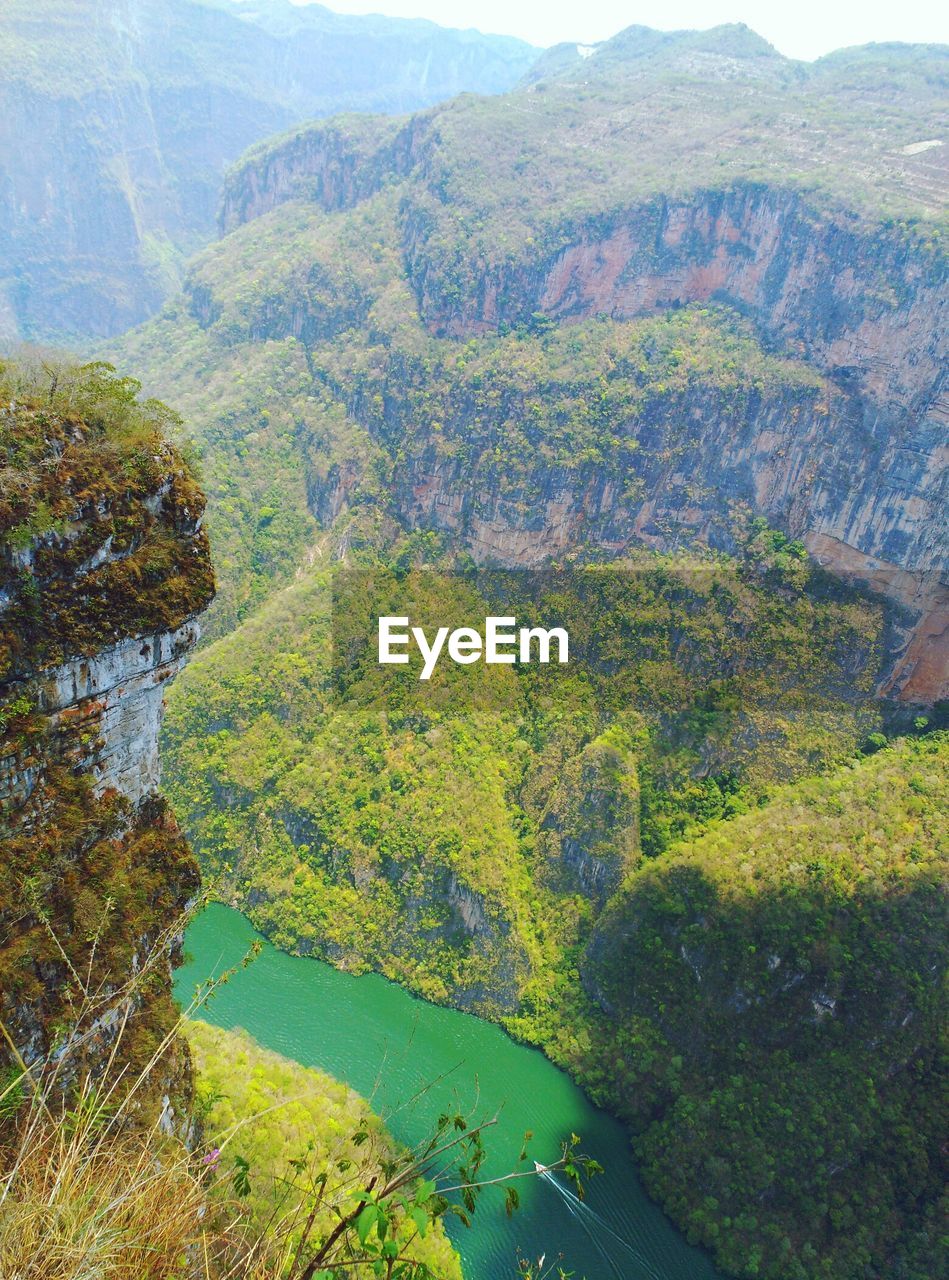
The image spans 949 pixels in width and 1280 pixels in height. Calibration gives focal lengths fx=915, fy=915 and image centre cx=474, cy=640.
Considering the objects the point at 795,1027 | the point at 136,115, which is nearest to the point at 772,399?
the point at 795,1027

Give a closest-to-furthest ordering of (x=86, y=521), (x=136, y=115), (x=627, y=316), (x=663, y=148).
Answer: (x=86, y=521), (x=627, y=316), (x=663, y=148), (x=136, y=115)

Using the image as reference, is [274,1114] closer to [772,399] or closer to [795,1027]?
[795,1027]

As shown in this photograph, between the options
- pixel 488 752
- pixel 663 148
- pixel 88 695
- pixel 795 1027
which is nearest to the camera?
pixel 88 695

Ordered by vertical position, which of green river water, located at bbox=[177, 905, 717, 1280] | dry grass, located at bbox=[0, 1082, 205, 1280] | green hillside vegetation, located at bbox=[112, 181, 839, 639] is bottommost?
green river water, located at bbox=[177, 905, 717, 1280]

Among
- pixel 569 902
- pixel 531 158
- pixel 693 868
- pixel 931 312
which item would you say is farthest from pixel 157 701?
pixel 531 158

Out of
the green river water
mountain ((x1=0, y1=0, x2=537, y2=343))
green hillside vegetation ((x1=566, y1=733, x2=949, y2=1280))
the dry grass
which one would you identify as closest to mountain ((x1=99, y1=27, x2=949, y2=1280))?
green hillside vegetation ((x1=566, y1=733, x2=949, y2=1280))

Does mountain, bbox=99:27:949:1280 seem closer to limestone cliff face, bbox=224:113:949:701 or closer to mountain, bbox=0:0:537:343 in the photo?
limestone cliff face, bbox=224:113:949:701

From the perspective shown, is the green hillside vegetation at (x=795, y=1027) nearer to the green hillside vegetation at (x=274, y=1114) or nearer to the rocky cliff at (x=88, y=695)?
the green hillside vegetation at (x=274, y=1114)

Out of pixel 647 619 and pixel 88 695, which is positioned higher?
pixel 88 695
